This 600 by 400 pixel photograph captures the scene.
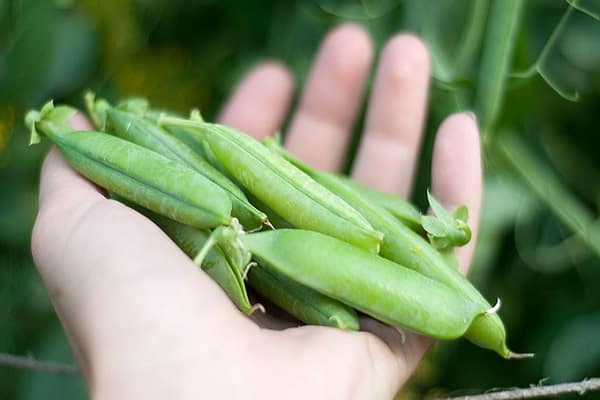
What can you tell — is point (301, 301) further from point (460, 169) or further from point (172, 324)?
point (460, 169)

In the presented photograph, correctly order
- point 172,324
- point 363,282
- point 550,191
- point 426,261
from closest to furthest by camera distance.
Result: point 172,324, point 363,282, point 426,261, point 550,191

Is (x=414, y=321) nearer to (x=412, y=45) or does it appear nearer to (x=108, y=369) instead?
(x=108, y=369)

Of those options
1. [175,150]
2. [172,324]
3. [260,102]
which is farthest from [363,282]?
[260,102]

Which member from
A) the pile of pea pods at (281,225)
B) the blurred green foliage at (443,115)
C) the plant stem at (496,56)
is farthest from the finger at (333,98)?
the pile of pea pods at (281,225)

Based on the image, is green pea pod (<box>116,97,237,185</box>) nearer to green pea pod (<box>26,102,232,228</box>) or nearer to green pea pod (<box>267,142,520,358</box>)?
green pea pod (<box>26,102,232,228</box>)

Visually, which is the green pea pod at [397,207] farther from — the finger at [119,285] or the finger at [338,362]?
the finger at [119,285]

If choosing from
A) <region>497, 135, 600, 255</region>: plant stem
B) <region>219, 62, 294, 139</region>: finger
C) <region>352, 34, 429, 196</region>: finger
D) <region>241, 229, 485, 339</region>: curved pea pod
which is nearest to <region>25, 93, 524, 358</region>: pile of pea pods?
<region>241, 229, 485, 339</region>: curved pea pod
